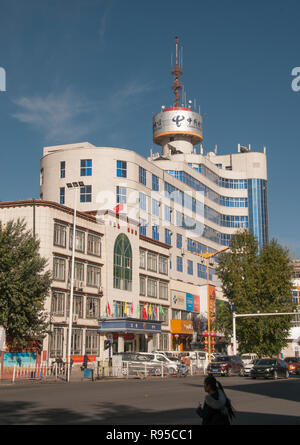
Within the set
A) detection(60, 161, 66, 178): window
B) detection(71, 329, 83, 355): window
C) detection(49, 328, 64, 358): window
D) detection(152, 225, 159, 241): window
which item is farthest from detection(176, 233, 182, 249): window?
detection(49, 328, 64, 358): window

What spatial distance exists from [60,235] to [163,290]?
21169 millimetres

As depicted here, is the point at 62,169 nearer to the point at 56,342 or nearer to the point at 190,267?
the point at 190,267

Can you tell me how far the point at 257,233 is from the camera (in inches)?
4587

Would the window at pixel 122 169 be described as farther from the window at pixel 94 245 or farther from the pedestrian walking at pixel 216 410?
the pedestrian walking at pixel 216 410

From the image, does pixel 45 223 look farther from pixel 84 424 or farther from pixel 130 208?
pixel 84 424

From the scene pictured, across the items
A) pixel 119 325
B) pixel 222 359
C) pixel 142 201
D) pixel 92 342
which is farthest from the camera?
pixel 142 201

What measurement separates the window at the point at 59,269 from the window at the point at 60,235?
4.23 feet

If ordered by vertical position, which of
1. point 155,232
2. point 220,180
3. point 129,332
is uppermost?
point 220,180

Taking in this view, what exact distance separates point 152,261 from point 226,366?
21592 millimetres

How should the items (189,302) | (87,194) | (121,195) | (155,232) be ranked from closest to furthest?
(121,195) < (87,194) < (189,302) < (155,232)

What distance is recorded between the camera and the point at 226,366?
43250 millimetres

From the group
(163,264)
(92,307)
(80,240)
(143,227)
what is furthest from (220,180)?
(92,307)

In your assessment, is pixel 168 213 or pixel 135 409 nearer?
pixel 135 409

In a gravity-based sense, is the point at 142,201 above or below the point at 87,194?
below
